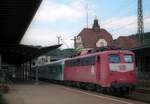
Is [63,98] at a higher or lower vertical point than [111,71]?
lower

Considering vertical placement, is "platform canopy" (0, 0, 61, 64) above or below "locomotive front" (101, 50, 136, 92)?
above

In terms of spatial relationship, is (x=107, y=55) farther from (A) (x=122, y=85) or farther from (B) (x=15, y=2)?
(B) (x=15, y=2)

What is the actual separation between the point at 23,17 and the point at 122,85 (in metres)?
11.0

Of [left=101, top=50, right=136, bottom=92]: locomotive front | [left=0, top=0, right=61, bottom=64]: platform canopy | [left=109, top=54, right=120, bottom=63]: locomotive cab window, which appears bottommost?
[left=101, top=50, right=136, bottom=92]: locomotive front

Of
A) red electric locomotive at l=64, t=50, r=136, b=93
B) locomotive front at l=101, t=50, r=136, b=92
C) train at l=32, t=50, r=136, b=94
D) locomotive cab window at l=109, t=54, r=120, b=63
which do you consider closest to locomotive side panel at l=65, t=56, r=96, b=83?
train at l=32, t=50, r=136, b=94

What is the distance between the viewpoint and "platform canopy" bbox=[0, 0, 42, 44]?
91.0ft

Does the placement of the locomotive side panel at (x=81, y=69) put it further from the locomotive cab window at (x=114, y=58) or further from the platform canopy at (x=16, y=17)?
the platform canopy at (x=16, y=17)

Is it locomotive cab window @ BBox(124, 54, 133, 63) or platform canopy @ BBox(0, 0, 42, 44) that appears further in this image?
locomotive cab window @ BBox(124, 54, 133, 63)

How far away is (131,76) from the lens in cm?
2764

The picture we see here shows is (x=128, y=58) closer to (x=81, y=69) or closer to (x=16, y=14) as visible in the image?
(x=81, y=69)

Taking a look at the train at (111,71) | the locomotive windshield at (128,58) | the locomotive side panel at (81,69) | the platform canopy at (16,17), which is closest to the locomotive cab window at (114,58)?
the train at (111,71)

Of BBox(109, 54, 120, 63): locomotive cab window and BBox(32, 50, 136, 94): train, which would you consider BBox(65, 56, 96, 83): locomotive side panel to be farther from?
BBox(109, 54, 120, 63): locomotive cab window

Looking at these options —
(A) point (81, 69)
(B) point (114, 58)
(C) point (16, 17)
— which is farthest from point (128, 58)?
(C) point (16, 17)

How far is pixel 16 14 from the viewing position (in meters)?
32.8
